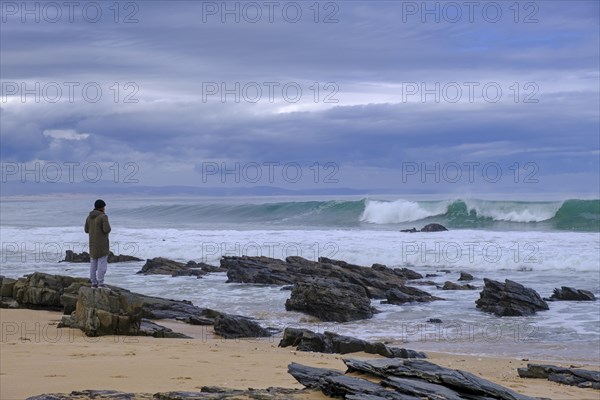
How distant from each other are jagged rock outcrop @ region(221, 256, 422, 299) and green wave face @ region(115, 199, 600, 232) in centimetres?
2444

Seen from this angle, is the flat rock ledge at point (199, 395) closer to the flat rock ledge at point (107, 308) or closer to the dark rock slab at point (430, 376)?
the dark rock slab at point (430, 376)

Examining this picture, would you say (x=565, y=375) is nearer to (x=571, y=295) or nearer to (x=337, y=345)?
(x=337, y=345)

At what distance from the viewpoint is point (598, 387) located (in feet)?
30.4

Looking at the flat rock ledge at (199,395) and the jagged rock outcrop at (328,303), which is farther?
the jagged rock outcrop at (328,303)

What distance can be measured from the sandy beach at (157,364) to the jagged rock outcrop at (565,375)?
0.73 ft

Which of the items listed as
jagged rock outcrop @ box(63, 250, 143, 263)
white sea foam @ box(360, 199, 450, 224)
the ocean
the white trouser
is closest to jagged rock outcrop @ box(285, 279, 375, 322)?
the ocean

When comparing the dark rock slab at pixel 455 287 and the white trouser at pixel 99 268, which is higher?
the white trouser at pixel 99 268

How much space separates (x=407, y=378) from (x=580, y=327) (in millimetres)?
9732

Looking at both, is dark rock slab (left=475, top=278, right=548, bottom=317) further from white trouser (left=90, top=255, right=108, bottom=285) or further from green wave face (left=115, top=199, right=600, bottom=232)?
green wave face (left=115, top=199, right=600, bottom=232)

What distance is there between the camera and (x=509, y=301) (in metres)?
16.7

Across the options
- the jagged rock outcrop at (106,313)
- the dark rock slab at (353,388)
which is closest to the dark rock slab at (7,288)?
the jagged rock outcrop at (106,313)

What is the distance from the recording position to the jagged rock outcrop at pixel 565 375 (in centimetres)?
940

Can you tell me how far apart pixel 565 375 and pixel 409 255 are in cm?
1923

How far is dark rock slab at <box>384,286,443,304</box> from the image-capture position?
18.0m
